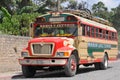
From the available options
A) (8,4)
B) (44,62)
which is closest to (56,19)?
(44,62)

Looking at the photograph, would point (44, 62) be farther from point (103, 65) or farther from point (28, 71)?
point (103, 65)

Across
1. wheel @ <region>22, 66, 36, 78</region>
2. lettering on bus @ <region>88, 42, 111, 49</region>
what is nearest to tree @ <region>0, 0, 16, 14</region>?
lettering on bus @ <region>88, 42, 111, 49</region>

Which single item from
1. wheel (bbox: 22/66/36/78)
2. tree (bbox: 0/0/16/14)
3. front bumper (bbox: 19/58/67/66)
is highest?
tree (bbox: 0/0/16/14)

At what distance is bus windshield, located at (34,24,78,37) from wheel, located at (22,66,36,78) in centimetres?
174

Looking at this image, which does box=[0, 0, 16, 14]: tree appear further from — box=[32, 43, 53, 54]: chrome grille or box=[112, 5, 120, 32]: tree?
box=[112, 5, 120, 32]: tree

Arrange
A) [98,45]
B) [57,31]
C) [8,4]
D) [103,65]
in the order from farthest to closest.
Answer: [8,4]
[103,65]
[98,45]
[57,31]

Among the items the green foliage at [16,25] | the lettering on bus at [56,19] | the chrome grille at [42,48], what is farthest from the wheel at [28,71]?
the green foliage at [16,25]

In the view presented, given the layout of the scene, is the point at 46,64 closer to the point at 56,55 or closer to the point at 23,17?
the point at 56,55

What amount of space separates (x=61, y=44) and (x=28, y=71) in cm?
208

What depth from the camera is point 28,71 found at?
62.1 ft

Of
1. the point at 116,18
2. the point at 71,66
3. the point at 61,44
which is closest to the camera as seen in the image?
the point at 61,44

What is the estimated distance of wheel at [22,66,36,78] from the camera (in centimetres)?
1880

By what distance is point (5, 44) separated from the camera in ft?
69.9

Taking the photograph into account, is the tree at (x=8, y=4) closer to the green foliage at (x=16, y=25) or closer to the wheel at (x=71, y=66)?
the green foliage at (x=16, y=25)
